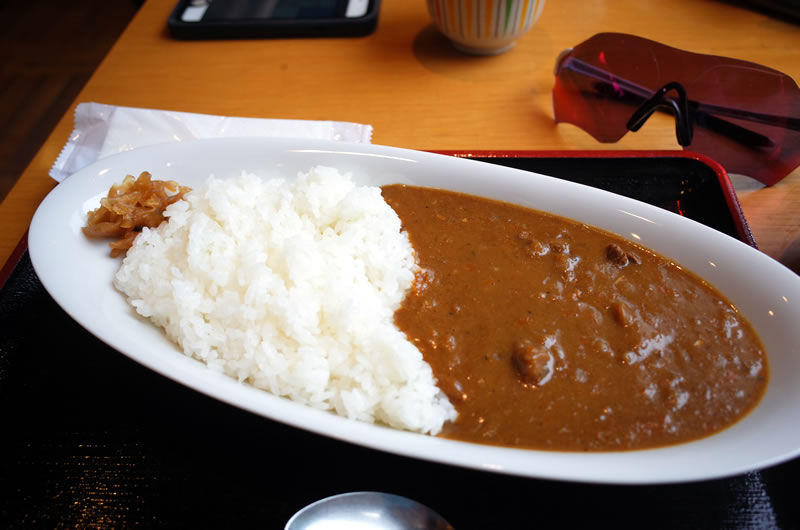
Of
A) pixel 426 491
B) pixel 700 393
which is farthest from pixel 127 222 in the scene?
pixel 700 393

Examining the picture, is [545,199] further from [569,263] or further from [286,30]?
[286,30]

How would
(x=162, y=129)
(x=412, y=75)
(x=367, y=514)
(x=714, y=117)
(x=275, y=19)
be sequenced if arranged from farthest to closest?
1. (x=275, y=19)
2. (x=412, y=75)
3. (x=162, y=129)
4. (x=714, y=117)
5. (x=367, y=514)

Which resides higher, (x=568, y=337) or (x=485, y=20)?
(x=485, y=20)

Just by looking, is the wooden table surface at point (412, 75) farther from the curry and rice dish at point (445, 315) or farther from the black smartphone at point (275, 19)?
the curry and rice dish at point (445, 315)

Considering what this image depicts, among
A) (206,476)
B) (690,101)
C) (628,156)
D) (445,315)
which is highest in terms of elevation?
(690,101)

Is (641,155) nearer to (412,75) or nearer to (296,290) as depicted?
(412,75)

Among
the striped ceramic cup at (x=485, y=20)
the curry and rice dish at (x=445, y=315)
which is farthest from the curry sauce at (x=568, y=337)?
the striped ceramic cup at (x=485, y=20)

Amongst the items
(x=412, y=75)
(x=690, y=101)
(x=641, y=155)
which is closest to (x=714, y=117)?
(x=690, y=101)
